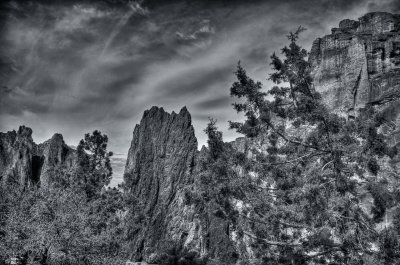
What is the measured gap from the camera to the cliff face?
267 ft

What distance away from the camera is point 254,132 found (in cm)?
1007

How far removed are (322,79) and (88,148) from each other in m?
45.2

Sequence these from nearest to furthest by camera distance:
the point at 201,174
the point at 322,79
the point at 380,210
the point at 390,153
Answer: the point at 390,153 → the point at 380,210 → the point at 201,174 → the point at 322,79

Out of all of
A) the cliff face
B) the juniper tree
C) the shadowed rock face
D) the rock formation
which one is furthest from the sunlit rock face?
the cliff face

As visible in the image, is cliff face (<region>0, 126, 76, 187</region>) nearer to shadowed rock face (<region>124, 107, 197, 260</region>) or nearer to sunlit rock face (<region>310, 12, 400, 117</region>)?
shadowed rock face (<region>124, 107, 197, 260</region>)

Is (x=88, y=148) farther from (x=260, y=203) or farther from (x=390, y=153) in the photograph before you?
(x=390, y=153)

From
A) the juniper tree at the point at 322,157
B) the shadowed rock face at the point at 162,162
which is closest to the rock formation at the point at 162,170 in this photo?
the shadowed rock face at the point at 162,162

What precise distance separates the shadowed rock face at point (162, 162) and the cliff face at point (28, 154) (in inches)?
907

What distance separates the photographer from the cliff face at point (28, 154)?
81438 mm

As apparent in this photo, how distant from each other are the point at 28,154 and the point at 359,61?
81040 millimetres

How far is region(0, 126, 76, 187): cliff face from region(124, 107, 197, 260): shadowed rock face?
23.0 metres

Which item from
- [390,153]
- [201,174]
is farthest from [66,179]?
[390,153]

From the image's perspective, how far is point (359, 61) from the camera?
5481cm

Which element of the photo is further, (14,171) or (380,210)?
(14,171)
